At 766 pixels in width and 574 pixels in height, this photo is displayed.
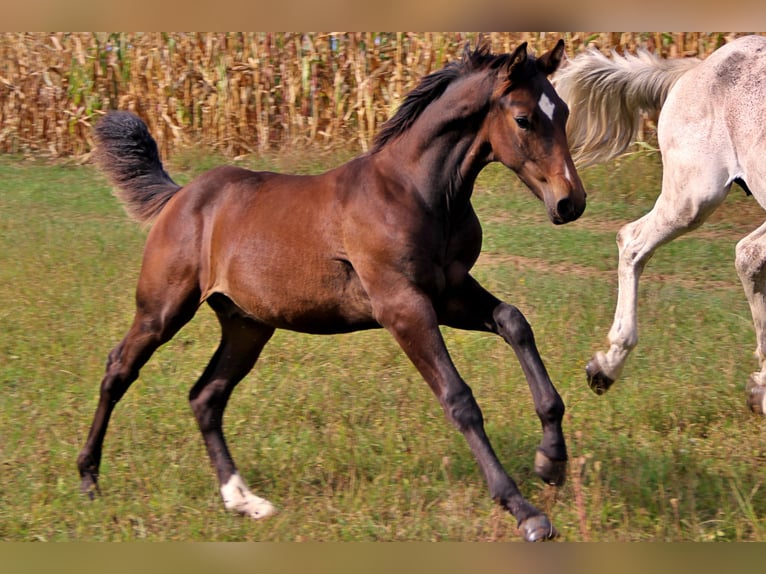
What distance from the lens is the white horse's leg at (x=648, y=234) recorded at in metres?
6.21

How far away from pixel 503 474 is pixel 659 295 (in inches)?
182

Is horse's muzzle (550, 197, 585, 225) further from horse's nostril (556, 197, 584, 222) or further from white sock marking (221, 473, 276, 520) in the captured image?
white sock marking (221, 473, 276, 520)

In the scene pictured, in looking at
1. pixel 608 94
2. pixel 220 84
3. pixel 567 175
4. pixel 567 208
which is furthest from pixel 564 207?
pixel 220 84

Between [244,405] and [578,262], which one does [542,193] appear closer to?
[244,405]

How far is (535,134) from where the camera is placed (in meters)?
4.54

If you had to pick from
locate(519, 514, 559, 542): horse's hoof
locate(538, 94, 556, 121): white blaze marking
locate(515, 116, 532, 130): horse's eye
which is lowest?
locate(519, 514, 559, 542): horse's hoof

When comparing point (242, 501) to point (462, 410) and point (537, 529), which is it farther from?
point (537, 529)

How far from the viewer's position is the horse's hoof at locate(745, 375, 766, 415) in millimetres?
6348

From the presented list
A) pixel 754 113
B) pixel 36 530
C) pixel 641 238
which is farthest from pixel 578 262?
pixel 36 530

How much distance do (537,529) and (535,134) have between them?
1619mm

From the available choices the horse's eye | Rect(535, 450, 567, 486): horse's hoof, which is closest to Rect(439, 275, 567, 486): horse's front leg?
Rect(535, 450, 567, 486): horse's hoof

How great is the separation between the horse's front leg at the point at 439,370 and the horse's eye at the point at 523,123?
830 mm

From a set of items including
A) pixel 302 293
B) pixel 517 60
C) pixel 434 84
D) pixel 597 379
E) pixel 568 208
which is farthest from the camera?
pixel 597 379

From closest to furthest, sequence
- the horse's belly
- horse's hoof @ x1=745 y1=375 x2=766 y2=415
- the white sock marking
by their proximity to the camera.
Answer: the horse's belly → the white sock marking → horse's hoof @ x1=745 y1=375 x2=766 y2=415
